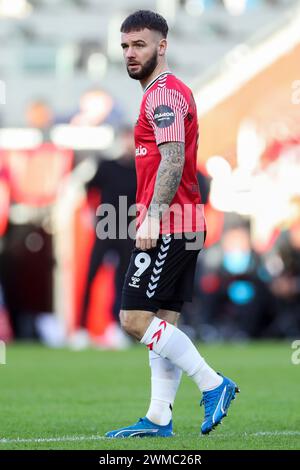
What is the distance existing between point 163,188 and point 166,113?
0.40m

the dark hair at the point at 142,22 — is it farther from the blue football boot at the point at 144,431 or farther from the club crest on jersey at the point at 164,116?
the blue football boot at the point at 144,431

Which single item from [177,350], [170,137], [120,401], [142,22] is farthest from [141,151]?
[120,401]

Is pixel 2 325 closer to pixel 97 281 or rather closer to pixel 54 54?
pixel 97 281

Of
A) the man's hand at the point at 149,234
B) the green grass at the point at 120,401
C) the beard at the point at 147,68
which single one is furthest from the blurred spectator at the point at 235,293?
the man's hand at the point at 149,234

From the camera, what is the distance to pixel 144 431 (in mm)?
7008

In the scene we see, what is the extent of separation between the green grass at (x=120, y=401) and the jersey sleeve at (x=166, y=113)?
158 centimetres

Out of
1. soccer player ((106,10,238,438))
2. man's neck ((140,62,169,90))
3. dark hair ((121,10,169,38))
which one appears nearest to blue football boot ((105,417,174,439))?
soccer player ((106,10,238,438))

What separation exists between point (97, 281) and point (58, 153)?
5.96 feet

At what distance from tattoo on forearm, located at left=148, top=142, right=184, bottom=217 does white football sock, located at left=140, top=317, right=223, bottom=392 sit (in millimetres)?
614

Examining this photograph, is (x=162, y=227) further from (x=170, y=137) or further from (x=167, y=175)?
(x=170, y=137)

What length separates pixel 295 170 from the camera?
1811cm
